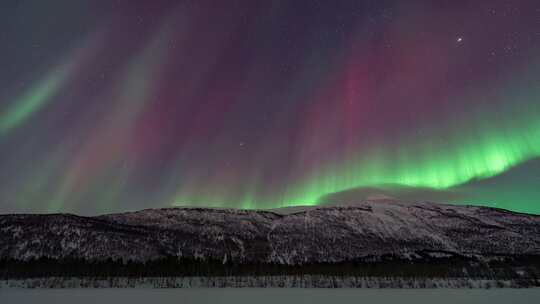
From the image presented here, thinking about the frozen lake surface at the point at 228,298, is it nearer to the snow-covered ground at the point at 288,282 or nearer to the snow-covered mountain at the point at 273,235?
the snow-covered ground at the point at 288,282

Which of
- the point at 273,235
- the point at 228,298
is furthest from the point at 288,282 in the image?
the point at 273,235

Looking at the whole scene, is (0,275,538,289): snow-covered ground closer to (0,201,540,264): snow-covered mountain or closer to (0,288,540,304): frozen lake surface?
(0,201,540,264): snow-covered mountain

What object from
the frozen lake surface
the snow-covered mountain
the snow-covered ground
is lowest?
the frozen lake surface

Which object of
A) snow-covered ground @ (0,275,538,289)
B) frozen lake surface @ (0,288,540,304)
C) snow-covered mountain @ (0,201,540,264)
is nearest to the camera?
frozen lake surface @ (0,288,540,304)

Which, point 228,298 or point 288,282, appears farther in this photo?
point 288,282

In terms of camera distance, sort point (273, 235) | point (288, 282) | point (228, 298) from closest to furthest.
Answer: point (228, 298) < point (288, 282) < point (273, 235)

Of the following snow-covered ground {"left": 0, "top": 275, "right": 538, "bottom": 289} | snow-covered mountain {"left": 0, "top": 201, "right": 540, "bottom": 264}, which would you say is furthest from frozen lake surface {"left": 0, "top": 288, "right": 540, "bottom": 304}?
snow-covered mountain {"left": 0, "top": 201, "right": 540, "bottom": 264}

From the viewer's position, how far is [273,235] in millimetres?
106812

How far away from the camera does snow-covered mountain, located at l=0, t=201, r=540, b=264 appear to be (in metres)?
78.8

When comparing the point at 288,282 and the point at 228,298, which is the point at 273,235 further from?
the point at 228,298

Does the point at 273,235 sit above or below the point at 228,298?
above

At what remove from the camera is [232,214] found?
13225 centimetres

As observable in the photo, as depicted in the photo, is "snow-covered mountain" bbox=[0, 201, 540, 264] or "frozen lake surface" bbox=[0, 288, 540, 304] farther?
"snow-covered mountain" bbox=[0, 201, 540, 264]

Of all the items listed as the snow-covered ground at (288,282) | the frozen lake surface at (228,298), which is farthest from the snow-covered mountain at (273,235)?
the frozen lake surface at (228,298)
